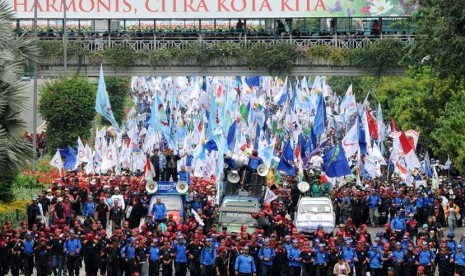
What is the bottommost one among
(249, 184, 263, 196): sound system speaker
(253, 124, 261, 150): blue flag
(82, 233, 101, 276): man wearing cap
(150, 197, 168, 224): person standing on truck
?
(82, 233, 101, 276): man wearing cap

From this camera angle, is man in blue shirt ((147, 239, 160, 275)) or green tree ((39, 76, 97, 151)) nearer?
man in blue shirt ((147, 239, 160, 275))

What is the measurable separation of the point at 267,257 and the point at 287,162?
1334 centimetres

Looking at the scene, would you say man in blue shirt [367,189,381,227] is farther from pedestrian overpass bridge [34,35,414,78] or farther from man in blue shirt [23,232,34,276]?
pedestrian overpass bridge [34,35,414,78]

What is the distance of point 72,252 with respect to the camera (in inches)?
1447

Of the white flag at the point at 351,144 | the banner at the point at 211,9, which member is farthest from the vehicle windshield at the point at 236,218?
the banner at the point at 211,9

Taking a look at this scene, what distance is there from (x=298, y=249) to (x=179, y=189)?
741cm

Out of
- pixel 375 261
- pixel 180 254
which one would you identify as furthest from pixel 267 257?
pixel 375 261

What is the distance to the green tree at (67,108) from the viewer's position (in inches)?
2517

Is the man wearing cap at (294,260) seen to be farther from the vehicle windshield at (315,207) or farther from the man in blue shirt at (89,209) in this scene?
the man in blue shirt at (89,209)

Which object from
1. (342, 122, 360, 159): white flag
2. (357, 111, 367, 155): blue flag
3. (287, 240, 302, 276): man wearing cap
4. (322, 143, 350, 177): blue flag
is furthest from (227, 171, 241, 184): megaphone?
(287, 240, 302, 276): man wearing cap

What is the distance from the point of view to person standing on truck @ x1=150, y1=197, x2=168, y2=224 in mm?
41312

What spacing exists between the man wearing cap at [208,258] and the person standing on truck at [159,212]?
511 cm

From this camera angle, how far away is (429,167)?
55688 millimetres

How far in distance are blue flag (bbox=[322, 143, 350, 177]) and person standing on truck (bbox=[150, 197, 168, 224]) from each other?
8274 mm
